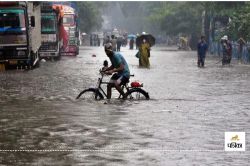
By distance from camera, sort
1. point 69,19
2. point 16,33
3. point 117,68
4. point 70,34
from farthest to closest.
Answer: point 69,19
point 70,34
point 16,33
point 117,68

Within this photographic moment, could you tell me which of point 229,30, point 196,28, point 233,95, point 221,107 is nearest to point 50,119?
point 221,107

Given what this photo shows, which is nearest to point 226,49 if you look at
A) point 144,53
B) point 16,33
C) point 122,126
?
point 144,53

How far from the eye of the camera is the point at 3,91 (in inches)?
781

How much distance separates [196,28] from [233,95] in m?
55.5

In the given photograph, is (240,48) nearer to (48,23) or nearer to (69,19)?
(48,23)

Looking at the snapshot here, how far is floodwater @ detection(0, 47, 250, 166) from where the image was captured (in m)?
9.36

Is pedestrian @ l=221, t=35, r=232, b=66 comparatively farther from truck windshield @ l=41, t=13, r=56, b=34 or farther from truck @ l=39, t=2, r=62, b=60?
truck windshield @ l=41, t=13, r=56, b=34

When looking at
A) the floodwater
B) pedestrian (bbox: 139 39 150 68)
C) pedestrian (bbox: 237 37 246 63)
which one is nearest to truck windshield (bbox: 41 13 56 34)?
pedestrian (bbox: 139 39 150 68)

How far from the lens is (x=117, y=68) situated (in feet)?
52.3

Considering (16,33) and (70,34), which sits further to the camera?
(70,34)

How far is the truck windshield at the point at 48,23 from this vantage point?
39.6 m

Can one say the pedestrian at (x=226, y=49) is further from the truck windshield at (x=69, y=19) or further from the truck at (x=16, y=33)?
the truck windshield at (x=69, y=19)

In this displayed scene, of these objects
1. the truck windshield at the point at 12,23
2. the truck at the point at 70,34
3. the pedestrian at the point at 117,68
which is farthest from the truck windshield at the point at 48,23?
the pedestrian at the point at 117,68

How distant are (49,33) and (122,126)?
27702 mm
